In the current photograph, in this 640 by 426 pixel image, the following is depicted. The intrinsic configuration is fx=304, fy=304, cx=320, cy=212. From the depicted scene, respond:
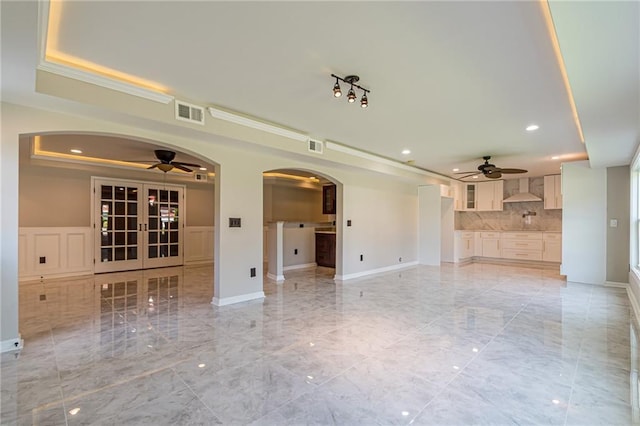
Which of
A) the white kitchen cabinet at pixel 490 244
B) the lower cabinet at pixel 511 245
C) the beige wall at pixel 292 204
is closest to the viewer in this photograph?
the lower cabinet at pixel 511 245

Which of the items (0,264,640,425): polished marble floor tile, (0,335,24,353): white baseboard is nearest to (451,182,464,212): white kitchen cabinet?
(0,264,640,425): polished marble floor tile

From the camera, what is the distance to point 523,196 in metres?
8.84

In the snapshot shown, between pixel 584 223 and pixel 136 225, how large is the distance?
9872mm

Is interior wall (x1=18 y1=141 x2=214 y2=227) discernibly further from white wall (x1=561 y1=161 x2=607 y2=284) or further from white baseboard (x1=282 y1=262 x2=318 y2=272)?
white wall (x1=561 y1=161 x2=607 y2=284)

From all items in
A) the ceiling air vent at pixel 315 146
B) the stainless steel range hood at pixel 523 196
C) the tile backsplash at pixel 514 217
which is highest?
the ceiling air vent at pixel 315 146

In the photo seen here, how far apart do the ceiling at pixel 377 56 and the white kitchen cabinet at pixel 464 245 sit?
5.17 metres

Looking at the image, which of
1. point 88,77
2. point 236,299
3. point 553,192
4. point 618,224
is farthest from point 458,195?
point 88,77

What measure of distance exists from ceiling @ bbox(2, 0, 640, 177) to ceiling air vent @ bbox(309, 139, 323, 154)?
0.79 meters

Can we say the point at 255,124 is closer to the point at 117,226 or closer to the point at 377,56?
the point at 377,56

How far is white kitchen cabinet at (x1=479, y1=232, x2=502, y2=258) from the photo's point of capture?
909 cm

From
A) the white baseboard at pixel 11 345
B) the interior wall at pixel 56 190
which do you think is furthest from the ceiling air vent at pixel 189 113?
the interior wall at pixel 56 190

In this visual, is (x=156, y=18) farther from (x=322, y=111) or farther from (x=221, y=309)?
(x=221, y=309)

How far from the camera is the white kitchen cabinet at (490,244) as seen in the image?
9094 mm

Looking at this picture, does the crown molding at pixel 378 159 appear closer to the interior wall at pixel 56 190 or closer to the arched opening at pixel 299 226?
the arched opening at pixel 299 226
